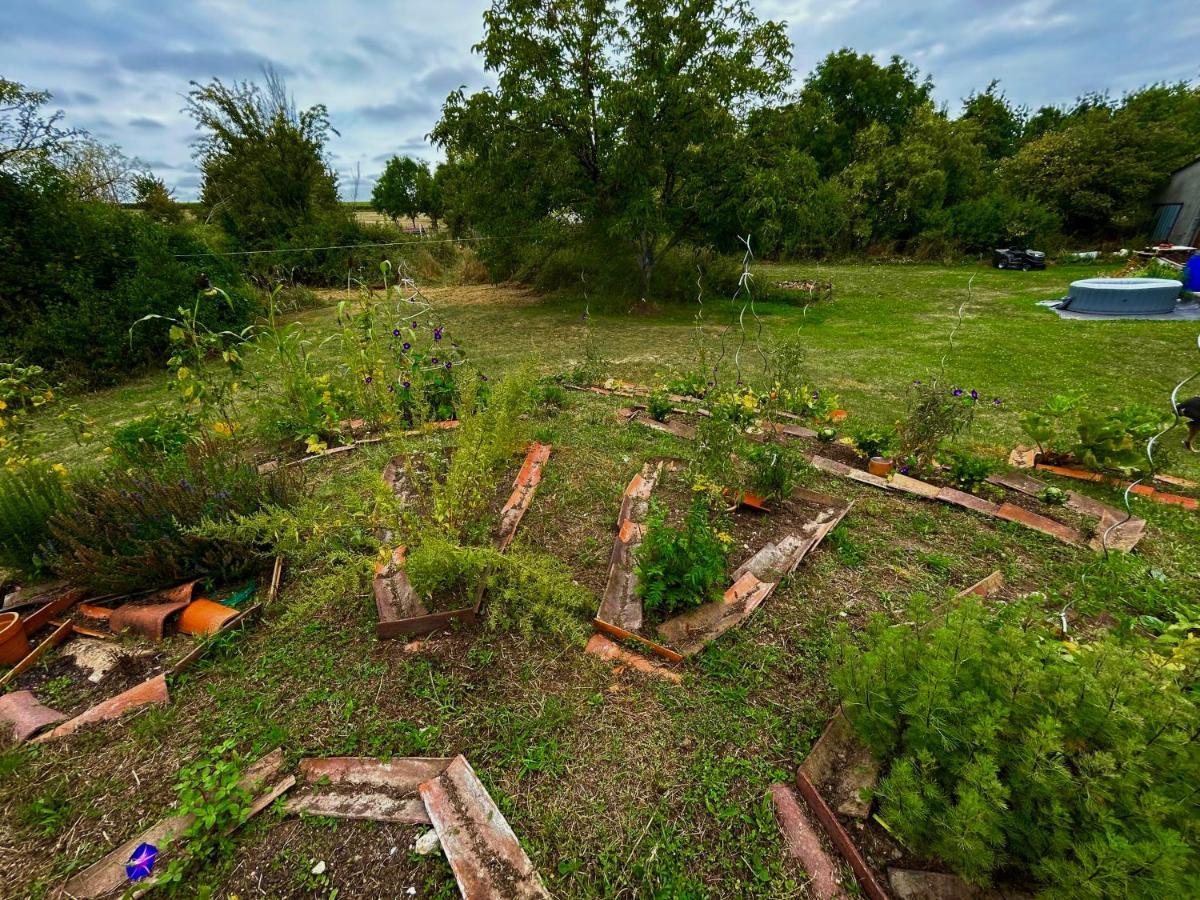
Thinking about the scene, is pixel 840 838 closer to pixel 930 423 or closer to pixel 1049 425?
pixel 930 423

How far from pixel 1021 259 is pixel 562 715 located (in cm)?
1884

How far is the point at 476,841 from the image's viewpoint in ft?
4.17

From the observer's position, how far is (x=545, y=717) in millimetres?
1634

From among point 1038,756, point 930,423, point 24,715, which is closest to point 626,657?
point 1038,756

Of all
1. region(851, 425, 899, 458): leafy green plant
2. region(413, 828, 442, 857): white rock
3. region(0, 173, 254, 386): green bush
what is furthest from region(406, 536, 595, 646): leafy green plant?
region(0, 173, 254, 386): green bush

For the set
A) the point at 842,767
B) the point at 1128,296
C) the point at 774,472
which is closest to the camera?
the point at 842,767

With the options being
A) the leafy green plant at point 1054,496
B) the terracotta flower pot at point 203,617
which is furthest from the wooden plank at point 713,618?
the leafy green plant at point 1054,496

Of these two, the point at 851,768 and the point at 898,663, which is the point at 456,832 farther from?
the point at 898,663

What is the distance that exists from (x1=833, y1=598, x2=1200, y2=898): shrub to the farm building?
21144mm

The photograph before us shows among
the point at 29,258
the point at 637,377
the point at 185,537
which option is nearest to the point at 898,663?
the point at 185,537

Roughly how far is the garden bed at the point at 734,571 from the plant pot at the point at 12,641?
2353mm

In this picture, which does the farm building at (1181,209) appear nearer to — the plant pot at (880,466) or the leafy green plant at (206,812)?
the plant pot at (880,466)

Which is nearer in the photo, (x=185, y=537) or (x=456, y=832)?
(x=456, y=832)

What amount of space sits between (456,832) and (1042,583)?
8.85 ft
